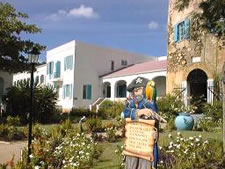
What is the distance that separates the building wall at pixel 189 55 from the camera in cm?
2089

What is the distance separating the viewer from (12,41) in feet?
60.9

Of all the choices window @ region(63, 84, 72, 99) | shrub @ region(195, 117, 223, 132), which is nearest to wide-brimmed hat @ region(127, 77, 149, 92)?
shrub @ region(195, 117, 223, 132)

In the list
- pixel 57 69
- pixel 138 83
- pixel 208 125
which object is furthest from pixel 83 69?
pixel 138 83

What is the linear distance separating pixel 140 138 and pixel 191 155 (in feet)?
7.92

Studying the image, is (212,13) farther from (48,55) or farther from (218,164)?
(48,55)

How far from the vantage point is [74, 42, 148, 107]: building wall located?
36.5 meters

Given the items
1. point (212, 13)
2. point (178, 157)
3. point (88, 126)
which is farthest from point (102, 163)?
point (88, 126)

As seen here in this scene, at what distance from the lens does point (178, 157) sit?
8.24 m

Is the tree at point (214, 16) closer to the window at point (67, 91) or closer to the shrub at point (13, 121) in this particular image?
the shrub at point (13, 121)

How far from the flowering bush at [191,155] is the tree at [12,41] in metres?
10.7

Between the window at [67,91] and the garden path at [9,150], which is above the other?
the window at [67,91]

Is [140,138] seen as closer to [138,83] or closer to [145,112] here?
[145,112]

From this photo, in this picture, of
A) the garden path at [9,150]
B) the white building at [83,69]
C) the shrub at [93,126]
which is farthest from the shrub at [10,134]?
the white building at [83,69]

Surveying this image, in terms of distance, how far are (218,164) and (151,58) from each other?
35956 millimetres
